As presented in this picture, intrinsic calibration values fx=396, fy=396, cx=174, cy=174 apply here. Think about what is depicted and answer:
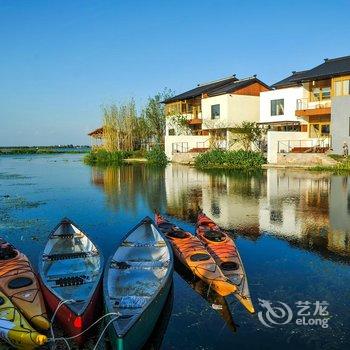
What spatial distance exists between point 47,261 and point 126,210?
9507mm

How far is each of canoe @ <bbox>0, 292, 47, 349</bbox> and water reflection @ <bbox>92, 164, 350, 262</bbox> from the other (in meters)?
8.31

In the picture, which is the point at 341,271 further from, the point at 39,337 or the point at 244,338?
the point at 39,337

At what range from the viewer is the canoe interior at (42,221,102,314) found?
25.4 feet

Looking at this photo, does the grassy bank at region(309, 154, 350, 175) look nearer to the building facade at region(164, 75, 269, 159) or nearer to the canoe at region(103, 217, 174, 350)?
the building facade at region(164, 75, 269, 159)

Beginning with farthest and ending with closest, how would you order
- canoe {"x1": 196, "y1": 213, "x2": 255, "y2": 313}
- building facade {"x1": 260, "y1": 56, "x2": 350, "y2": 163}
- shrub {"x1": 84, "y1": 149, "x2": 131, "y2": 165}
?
shrub {"x1": 84, "y1": 149, "x2": 131, "y2": 165} < building facade {"x1": 260, "y1": 56, "x2": 350, "y2": 163} < canoe {"x1": 196, "y1": 213, "x2": 255, "y2": 313}

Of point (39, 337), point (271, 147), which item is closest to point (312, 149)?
point (271, 147)

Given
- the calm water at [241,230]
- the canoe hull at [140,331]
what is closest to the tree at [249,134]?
the calm water at [241,230]

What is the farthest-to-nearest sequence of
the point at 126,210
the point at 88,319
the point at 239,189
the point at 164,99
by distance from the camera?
the point at 164,99 → the point at 239,189 → the point at 126,210 → the point at 88,319

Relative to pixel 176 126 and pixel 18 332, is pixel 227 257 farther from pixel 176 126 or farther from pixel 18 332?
pixel 176 126

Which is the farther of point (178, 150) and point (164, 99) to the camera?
point (164, 99)

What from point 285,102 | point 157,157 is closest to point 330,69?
point 285,102

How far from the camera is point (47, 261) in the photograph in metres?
9.61

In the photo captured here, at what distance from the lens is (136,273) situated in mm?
8945

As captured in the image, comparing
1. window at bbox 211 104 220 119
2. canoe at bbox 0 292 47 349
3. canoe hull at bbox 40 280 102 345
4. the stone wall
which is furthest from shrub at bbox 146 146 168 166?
canoe at bbox 0 292 47 349
